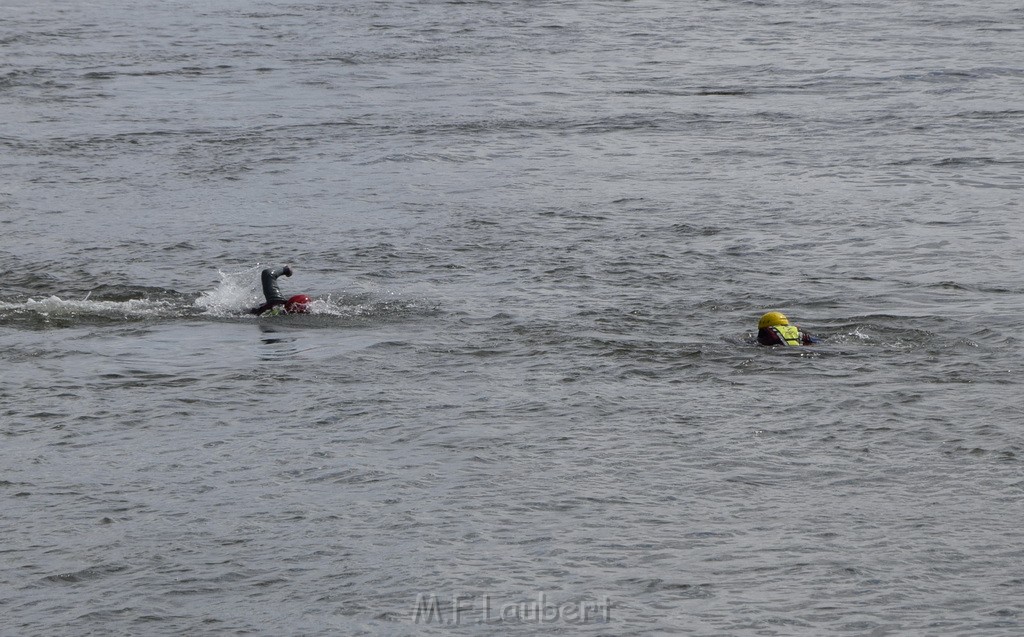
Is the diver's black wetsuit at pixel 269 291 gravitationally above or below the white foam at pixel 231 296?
above

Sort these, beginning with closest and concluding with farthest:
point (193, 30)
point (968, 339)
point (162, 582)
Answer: point (162, 582)
point (968, 339)
point (193, 30)

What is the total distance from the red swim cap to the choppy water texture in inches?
15.4

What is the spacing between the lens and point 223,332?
1930 cm

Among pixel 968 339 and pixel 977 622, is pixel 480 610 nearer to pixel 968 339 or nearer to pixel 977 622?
pixel 977 622

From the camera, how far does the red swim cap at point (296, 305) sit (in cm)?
1962

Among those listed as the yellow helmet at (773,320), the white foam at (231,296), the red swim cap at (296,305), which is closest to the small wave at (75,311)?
the white foam at (231,296)

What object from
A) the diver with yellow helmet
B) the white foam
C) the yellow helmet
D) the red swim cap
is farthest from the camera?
the white foam

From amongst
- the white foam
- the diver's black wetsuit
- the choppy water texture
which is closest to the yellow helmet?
the choppy water texture

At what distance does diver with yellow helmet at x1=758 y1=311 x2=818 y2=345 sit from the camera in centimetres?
1781

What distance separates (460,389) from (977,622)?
6663 millimetres

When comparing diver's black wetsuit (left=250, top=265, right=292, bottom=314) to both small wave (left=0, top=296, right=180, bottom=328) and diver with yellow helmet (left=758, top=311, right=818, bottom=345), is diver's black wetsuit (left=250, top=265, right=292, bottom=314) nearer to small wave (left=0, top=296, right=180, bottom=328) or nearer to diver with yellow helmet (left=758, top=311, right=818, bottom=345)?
small wave (left=0, top=296, right=180, bottom=328)

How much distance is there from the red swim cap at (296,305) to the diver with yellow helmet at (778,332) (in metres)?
5.53

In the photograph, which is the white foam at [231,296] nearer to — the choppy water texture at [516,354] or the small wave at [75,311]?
the choppy water texture at [516,354]

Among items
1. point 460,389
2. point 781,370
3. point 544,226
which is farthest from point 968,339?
point 544,226
